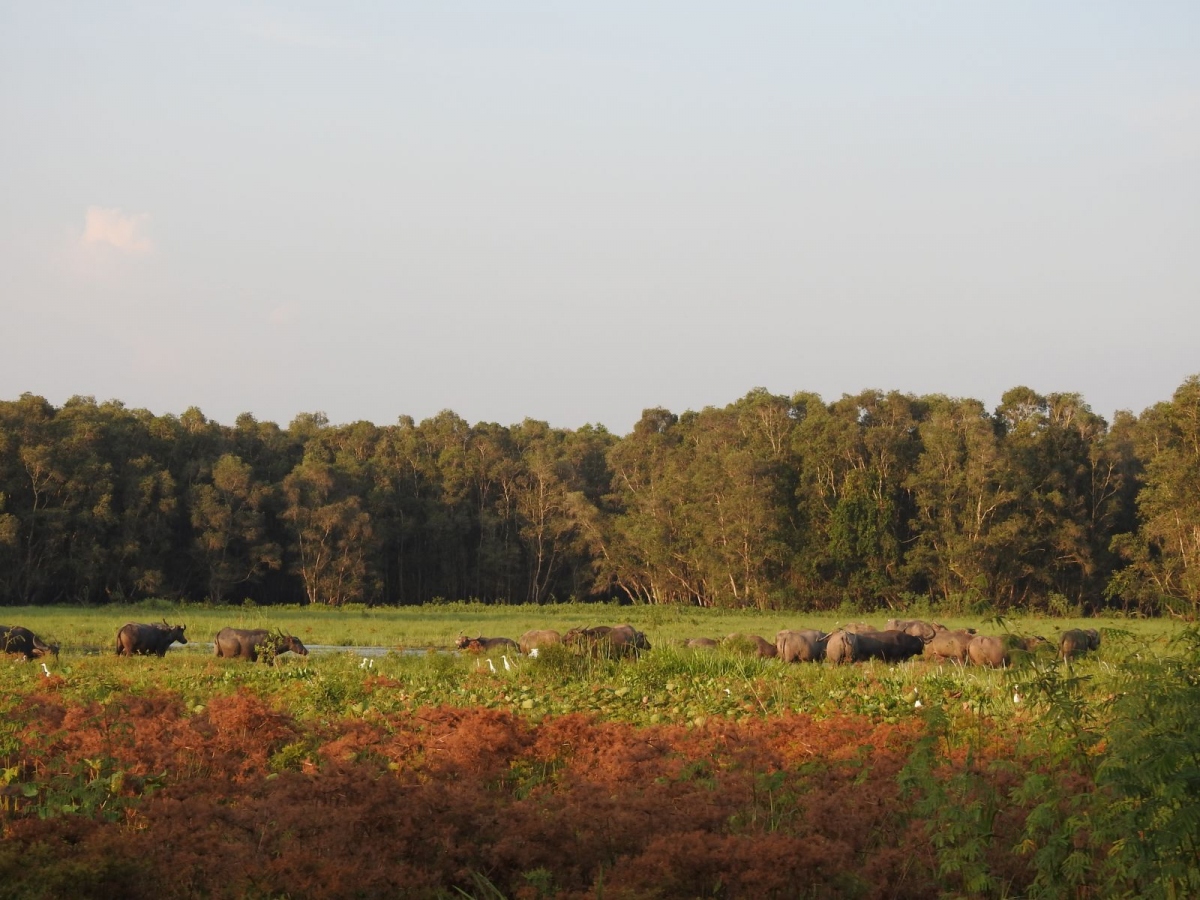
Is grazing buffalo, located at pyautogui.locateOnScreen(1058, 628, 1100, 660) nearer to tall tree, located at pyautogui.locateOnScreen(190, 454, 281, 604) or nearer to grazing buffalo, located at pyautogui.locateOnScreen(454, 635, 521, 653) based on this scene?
grazing buffalo, located at pyautogui.locateOnScreen(454, 635, 521, 653)

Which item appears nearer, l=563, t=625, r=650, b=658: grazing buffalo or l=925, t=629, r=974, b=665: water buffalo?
l=563, t=625, r=650, b=658: grazing buffalo

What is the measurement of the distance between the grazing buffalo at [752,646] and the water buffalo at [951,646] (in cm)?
345

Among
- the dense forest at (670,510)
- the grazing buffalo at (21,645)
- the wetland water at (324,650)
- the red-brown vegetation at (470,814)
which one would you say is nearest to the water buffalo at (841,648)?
the wetland water at (324,650)

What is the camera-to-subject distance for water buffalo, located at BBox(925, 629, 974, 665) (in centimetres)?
2606

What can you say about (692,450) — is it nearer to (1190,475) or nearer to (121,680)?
(1190,475)

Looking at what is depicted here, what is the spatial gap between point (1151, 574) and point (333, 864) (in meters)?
56.5

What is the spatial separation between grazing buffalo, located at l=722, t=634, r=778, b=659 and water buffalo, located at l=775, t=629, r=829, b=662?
356 millimetres

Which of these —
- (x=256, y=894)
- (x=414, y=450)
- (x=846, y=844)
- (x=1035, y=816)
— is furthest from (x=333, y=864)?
(x=414, y=450)

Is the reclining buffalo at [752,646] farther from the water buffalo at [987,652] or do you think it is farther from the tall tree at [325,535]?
the tall tree at [325,535]

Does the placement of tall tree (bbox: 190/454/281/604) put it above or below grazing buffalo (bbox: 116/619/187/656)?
above

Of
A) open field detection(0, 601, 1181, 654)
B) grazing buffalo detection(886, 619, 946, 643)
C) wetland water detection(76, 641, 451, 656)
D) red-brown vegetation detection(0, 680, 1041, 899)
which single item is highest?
red-brown vegetation detection(0, 680, 1041, 899)

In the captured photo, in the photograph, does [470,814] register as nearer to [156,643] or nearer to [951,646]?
[156,643]

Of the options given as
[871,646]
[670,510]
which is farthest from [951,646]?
[670,510]

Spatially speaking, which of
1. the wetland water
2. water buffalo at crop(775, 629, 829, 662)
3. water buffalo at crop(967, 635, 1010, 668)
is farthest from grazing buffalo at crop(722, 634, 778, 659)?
the wetland water
